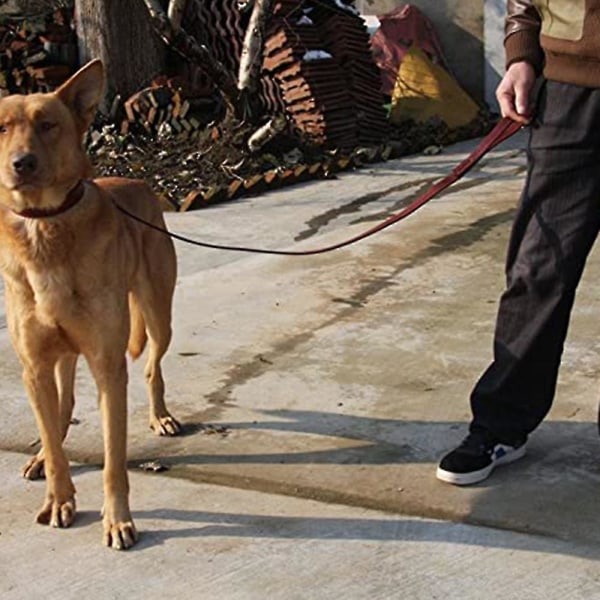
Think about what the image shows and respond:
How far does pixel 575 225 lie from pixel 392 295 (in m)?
2.38

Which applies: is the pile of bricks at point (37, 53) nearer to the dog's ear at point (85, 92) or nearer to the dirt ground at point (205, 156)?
the dirt ground at point (205, 156)

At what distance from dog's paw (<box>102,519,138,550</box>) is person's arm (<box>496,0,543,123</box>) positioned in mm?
1738

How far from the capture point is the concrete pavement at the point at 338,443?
3.32 m

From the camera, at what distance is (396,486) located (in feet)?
12.5

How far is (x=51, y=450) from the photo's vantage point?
3.62m

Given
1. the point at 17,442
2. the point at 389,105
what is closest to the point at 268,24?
the point at 389,105

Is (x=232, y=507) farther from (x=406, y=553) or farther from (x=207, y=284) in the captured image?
(x=207, y=284)

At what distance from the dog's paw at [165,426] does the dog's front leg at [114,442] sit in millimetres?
769

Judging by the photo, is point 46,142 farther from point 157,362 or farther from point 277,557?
point 277,557

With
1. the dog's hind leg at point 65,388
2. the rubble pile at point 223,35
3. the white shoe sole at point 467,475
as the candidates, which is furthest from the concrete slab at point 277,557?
the rubble pile at point 223,35

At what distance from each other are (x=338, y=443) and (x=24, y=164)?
1.58 metres

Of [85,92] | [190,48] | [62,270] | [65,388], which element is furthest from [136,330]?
[190,48]

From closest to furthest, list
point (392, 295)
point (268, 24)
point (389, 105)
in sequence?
point (392, 295)
point (268, 24)
point (389, 105)

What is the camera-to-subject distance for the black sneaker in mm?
3797
